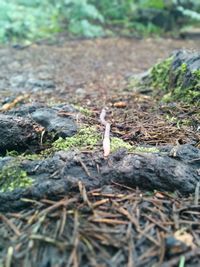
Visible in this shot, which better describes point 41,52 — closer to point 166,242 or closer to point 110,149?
point 110,149

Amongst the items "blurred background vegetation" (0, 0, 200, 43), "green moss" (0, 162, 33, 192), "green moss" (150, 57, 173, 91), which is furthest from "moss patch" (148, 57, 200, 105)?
"blurred background vegetation" (0, 0, 200, 43)

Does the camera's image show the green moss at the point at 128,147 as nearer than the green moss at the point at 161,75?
Yes

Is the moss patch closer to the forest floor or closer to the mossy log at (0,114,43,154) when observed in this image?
the forest floor

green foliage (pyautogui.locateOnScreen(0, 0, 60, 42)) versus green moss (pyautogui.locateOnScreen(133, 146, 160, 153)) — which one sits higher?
green moss (pyautogui.locateOnScreen(133, 146, 160, 153))

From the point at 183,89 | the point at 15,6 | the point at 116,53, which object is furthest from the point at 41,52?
the point at 183,89

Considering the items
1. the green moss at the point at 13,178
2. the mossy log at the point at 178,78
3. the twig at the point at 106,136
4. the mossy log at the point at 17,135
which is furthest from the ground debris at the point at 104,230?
the mossy log at the point at 178,78

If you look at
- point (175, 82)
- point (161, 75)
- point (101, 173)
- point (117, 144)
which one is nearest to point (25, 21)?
point (161, 75)

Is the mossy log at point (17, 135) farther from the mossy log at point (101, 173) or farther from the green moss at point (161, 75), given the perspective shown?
the green moss at point (161, 75)
